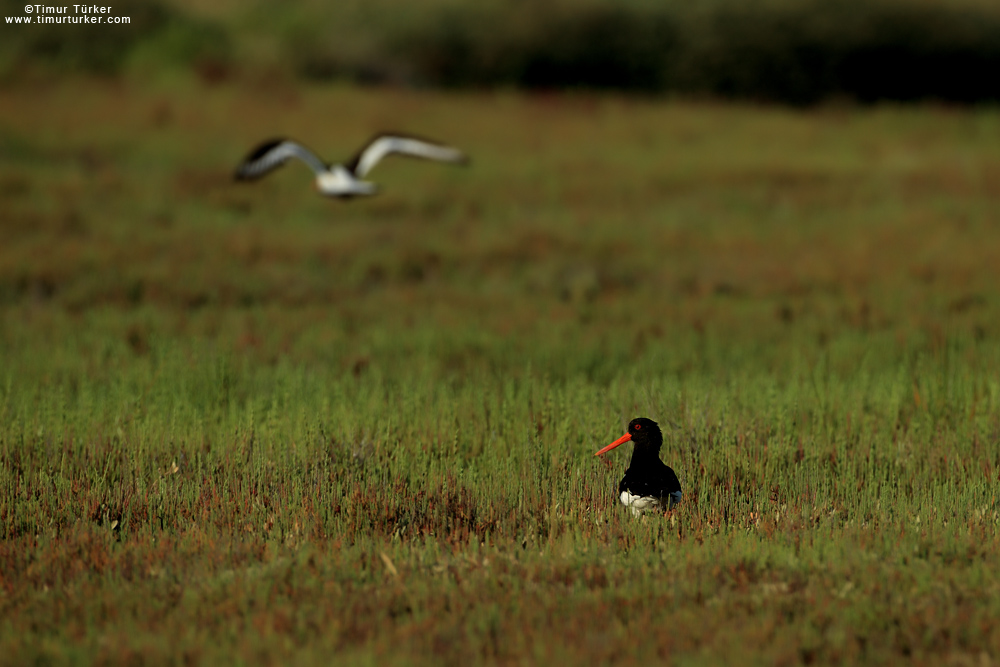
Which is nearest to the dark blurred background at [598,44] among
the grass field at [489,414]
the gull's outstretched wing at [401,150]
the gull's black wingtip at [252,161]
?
the grass field at [489,414]

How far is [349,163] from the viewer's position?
1586 cm

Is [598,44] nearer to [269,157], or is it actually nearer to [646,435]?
[269,157]

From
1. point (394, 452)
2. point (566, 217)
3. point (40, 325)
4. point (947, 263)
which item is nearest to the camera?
point (394, 452)

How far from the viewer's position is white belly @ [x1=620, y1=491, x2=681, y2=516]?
7.78 meters

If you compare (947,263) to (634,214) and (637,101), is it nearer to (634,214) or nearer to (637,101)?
(634,214)

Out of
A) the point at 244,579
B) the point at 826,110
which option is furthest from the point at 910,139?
the point at 244,579

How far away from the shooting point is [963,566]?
6828 mm

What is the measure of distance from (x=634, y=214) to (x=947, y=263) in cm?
751

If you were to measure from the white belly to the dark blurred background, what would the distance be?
30503mm

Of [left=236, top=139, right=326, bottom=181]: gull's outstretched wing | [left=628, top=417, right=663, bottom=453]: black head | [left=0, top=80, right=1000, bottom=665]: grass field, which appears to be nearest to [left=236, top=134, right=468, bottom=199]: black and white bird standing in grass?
[left=236, top=139, right=326, bottom=181]: gull's outstretched wing

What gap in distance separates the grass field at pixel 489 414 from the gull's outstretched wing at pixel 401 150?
90.7 inches

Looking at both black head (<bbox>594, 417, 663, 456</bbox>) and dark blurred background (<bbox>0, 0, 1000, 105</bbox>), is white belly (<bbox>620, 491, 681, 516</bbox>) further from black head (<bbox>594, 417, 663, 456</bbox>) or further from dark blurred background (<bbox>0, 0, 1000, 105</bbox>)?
dark blurred background (<bbox>0, 0, 1000, 105</bbox>)

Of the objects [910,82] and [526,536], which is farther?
[910,82]

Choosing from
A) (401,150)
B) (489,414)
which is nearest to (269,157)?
(401,150)
